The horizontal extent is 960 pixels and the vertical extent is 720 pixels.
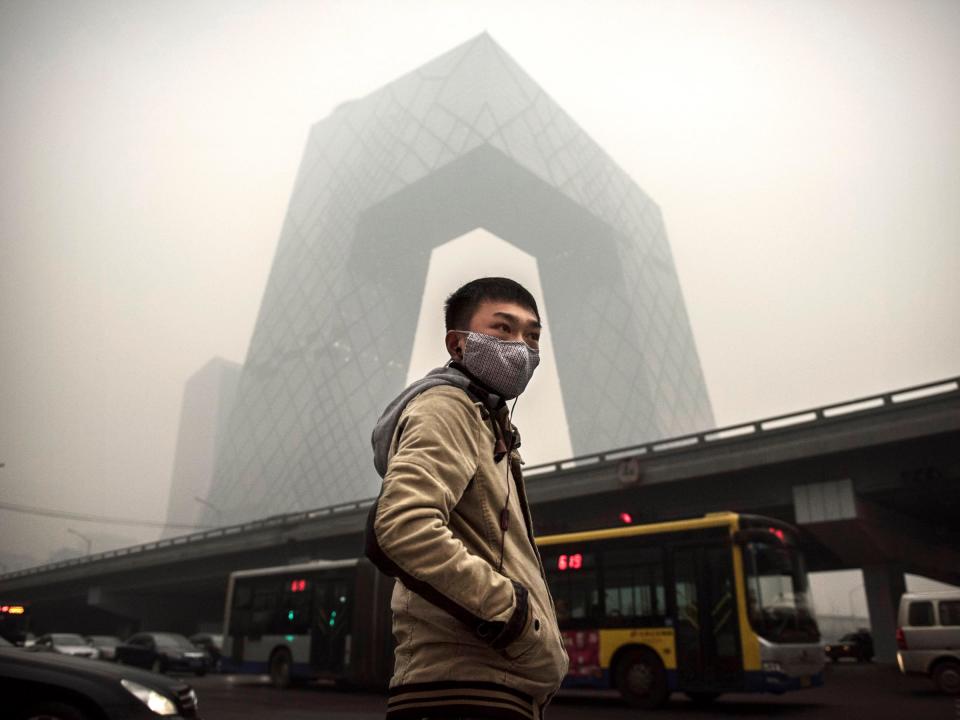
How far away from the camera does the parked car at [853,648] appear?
111 feet

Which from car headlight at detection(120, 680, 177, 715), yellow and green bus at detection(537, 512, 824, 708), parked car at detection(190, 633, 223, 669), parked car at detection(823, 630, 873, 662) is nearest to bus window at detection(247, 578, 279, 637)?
yellow and green bus at detection(537, 512, 824, 708)

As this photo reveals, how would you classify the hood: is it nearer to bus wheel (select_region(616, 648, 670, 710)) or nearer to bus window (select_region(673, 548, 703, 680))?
bus window (select_region(673, 548, 703, 680))

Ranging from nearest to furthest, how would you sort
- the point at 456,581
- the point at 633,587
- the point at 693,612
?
the point at 456,581 < the point at 693,612 < the point at 633,587

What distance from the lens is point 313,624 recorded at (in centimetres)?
1794

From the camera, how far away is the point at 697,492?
2419cm

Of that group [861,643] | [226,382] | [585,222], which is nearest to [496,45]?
[585,222]

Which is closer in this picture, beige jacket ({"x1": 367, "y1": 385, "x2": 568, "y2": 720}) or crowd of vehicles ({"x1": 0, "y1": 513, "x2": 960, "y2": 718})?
beige jacket ({"x1": 367, "y1": 385, "x2": 568, "y2": 720})

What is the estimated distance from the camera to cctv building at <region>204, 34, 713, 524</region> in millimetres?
69875

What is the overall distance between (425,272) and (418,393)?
70.5 metres

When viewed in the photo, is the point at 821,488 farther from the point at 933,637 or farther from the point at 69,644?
the point at 69,644

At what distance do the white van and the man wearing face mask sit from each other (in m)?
14.9

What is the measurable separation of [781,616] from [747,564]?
0.89 m

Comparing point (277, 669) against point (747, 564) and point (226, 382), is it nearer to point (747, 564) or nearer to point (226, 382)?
point (747, 564)

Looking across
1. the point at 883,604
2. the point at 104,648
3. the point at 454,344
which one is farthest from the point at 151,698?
the point at 883,604
